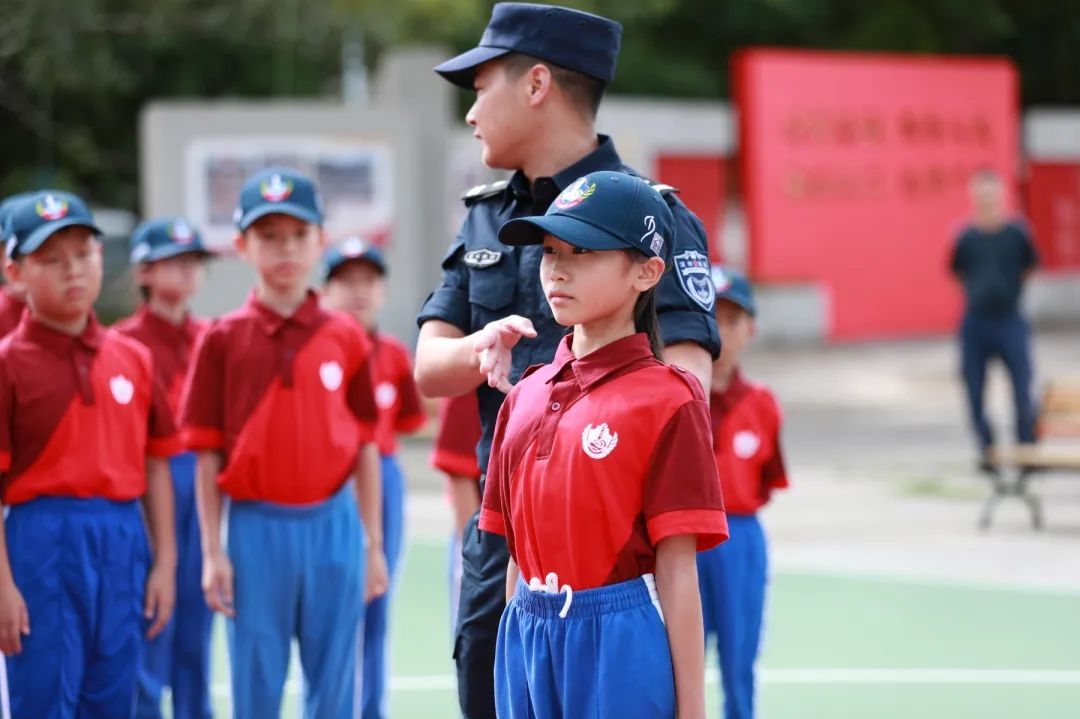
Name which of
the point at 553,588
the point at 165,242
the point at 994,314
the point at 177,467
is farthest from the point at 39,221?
the point at 994,314

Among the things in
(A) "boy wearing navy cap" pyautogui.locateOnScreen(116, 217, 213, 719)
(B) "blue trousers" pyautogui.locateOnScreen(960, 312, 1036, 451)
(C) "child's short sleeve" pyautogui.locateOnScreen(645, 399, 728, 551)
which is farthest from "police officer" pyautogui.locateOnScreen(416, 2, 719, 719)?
(B) "blue trousers" pyautogui.locateOnScreen(960, 312, 1036, 451)

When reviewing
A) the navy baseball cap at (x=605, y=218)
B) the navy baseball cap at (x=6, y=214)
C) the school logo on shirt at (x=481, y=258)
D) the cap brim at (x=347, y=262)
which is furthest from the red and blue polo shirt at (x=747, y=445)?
the navy baseball cap at (x=605, y=218)

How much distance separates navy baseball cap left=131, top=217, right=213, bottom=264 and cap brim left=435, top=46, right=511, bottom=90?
298 cm

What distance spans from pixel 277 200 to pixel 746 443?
1807 millimetres

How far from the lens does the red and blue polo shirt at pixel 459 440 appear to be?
227 inches

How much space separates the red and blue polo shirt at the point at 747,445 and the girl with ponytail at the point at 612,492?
8.19 feet

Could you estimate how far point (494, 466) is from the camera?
3.50 m

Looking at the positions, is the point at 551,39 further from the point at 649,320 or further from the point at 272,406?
the point at 272,406

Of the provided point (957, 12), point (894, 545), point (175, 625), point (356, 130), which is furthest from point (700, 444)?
point (957, 12)

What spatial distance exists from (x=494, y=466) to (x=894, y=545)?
24.0 feet

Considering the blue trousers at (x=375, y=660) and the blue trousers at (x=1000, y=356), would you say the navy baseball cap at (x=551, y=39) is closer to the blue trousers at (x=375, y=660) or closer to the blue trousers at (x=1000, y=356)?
the blue trousers at (x=375, y=660)

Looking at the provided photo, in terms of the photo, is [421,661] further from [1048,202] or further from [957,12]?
[957,12]

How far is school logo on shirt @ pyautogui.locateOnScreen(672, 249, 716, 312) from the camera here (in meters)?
3.54

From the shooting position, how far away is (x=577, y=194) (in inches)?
129
